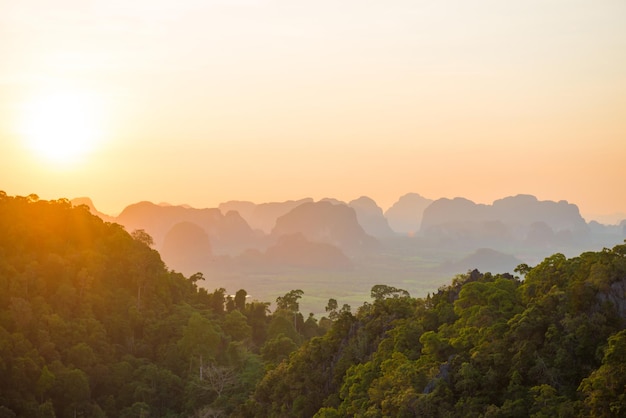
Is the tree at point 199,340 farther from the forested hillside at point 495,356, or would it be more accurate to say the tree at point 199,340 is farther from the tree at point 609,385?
the tree at point 609,385

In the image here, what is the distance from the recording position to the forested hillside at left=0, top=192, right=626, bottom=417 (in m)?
31.9

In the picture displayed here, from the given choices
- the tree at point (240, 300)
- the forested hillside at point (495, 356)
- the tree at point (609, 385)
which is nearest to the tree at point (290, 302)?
the tree at point (240, 300)

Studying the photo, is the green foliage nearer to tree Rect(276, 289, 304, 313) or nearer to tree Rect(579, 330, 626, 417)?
tree Rect(276, 289, 304, 313)

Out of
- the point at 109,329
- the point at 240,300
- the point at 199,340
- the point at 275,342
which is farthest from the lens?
the point at 240,300

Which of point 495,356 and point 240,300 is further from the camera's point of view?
point 240,300

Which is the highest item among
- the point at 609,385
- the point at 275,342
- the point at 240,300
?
the point at 609,385

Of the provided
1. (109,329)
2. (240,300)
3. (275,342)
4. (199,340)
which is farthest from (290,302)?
(109,329)

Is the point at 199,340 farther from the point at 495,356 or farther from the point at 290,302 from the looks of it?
the point at 495,356

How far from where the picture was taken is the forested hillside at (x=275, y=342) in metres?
31.9

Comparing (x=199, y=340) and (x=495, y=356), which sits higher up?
(x=495, y=356)

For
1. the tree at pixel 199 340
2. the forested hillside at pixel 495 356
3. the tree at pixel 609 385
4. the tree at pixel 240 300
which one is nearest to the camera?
the tree at pixel 609 385

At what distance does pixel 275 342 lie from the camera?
2648 inches

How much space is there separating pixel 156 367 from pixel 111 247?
69.5 feet

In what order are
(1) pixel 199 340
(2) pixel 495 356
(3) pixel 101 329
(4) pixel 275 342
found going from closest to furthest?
(2) pixel 495 356 < (3) pixel 101 329 < (1) pixel 199 340 < (4) pixel 275 342
